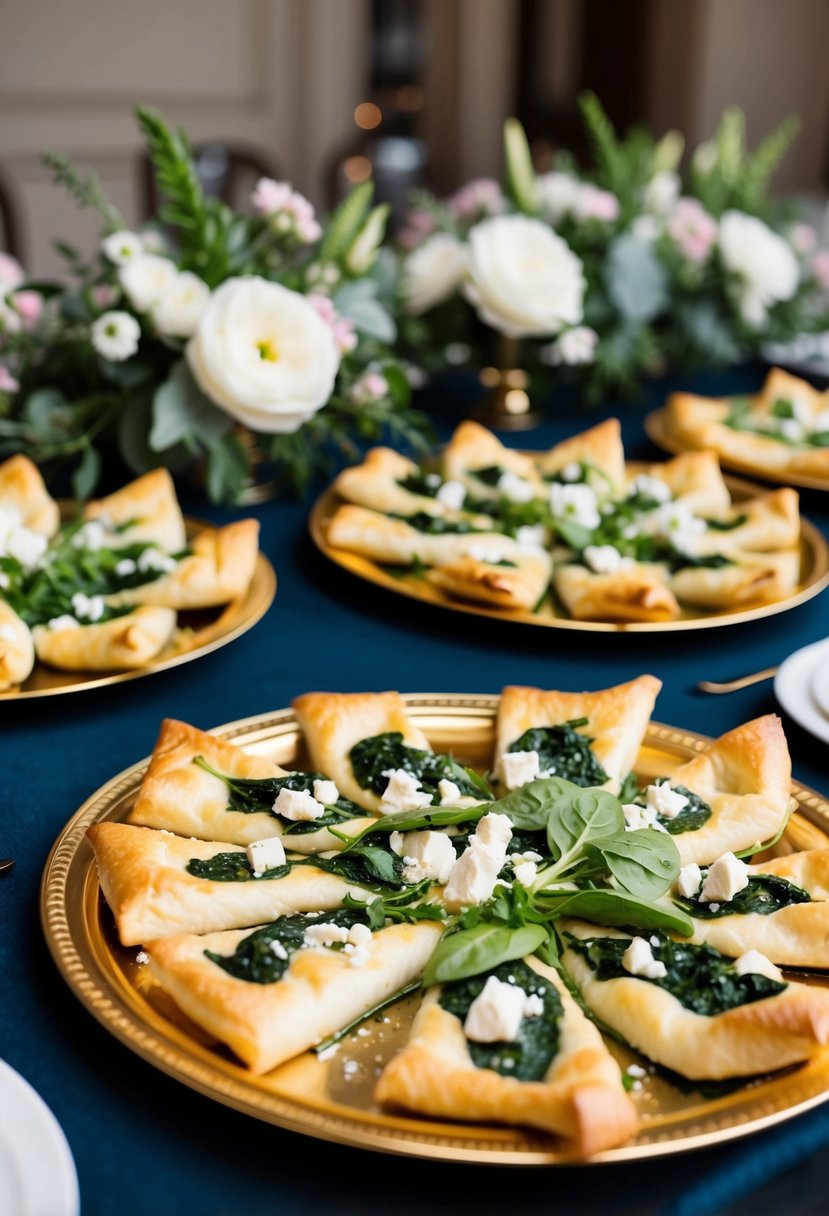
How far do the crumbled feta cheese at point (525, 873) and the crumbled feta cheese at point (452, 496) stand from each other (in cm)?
91

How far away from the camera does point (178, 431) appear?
184 cm

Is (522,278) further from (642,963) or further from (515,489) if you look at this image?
(642,963)

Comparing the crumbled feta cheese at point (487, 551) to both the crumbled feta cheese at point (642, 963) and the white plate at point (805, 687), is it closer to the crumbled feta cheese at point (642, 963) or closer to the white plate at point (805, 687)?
the white plate at point (805, 687)

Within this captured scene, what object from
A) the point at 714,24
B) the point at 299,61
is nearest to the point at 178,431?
the point at 714,24

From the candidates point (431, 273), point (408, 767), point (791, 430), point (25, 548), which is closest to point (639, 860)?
point (408, 767)

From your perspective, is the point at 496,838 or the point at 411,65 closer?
the point at 496,838

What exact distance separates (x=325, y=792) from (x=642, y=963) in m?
0.32

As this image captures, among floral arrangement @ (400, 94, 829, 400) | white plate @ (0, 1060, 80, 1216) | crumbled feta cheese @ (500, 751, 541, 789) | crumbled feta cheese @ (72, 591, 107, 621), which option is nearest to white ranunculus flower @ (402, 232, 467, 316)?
floral arrangement @ (400, 94, 829, 400)

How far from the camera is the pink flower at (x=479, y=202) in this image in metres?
2.61

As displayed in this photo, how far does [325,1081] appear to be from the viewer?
2.86ft

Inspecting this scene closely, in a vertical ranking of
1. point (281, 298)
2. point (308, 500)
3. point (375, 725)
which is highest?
point (281, 298)

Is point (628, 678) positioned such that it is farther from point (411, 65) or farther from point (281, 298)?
point (411, 65)

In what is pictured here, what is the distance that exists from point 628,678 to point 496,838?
1.81 ft

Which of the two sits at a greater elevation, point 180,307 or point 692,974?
point 180,307
